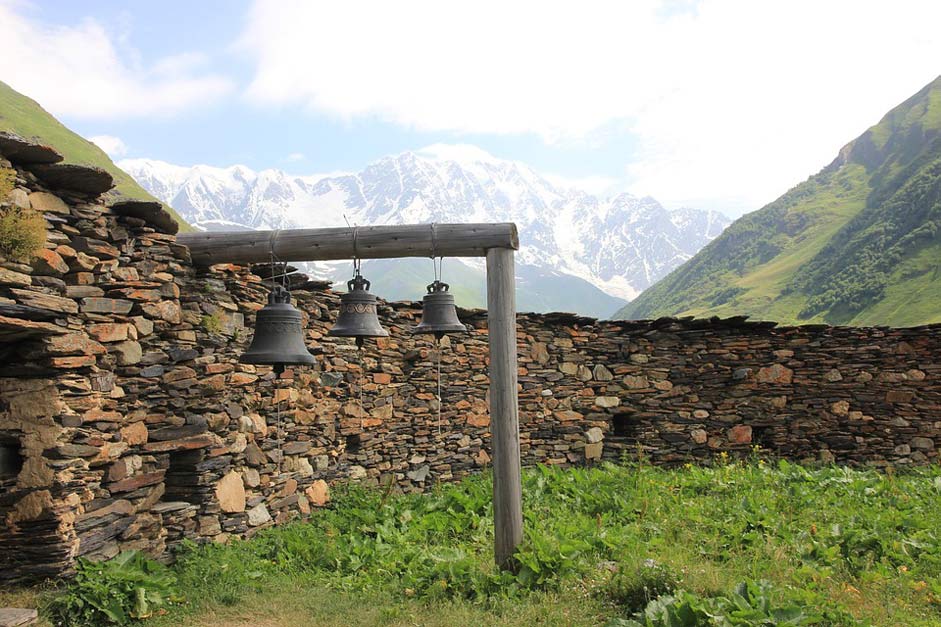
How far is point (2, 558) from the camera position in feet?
15.0

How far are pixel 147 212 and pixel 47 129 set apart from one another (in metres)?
105

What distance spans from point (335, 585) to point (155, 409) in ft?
7.35

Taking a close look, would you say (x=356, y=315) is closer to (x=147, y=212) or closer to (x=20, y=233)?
(x=147, y=212)

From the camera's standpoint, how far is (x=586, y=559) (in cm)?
548

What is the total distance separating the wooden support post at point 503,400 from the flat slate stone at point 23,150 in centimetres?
343

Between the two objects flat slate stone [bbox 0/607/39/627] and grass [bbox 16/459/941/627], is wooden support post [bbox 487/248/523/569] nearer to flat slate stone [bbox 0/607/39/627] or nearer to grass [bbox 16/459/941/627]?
grass [bbox 16/459/941/627]

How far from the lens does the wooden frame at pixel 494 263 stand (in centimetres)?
554

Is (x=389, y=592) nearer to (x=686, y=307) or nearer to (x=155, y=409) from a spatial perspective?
(x=155, y=409)

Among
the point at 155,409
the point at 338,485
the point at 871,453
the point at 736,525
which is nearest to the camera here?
the point at 155,409

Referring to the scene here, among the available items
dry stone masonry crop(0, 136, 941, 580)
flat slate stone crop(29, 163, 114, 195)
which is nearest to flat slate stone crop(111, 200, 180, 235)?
dry stone masonry crop(0, 136, 941, 580)

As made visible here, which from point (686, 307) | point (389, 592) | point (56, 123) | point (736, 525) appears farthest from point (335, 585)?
point (56, 123)

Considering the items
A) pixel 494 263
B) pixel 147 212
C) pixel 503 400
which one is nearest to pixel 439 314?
pixel 494 263

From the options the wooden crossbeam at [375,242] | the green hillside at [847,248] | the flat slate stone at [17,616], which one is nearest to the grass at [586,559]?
the flat slate stone at [17,616]

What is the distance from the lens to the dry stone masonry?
4660 mm
